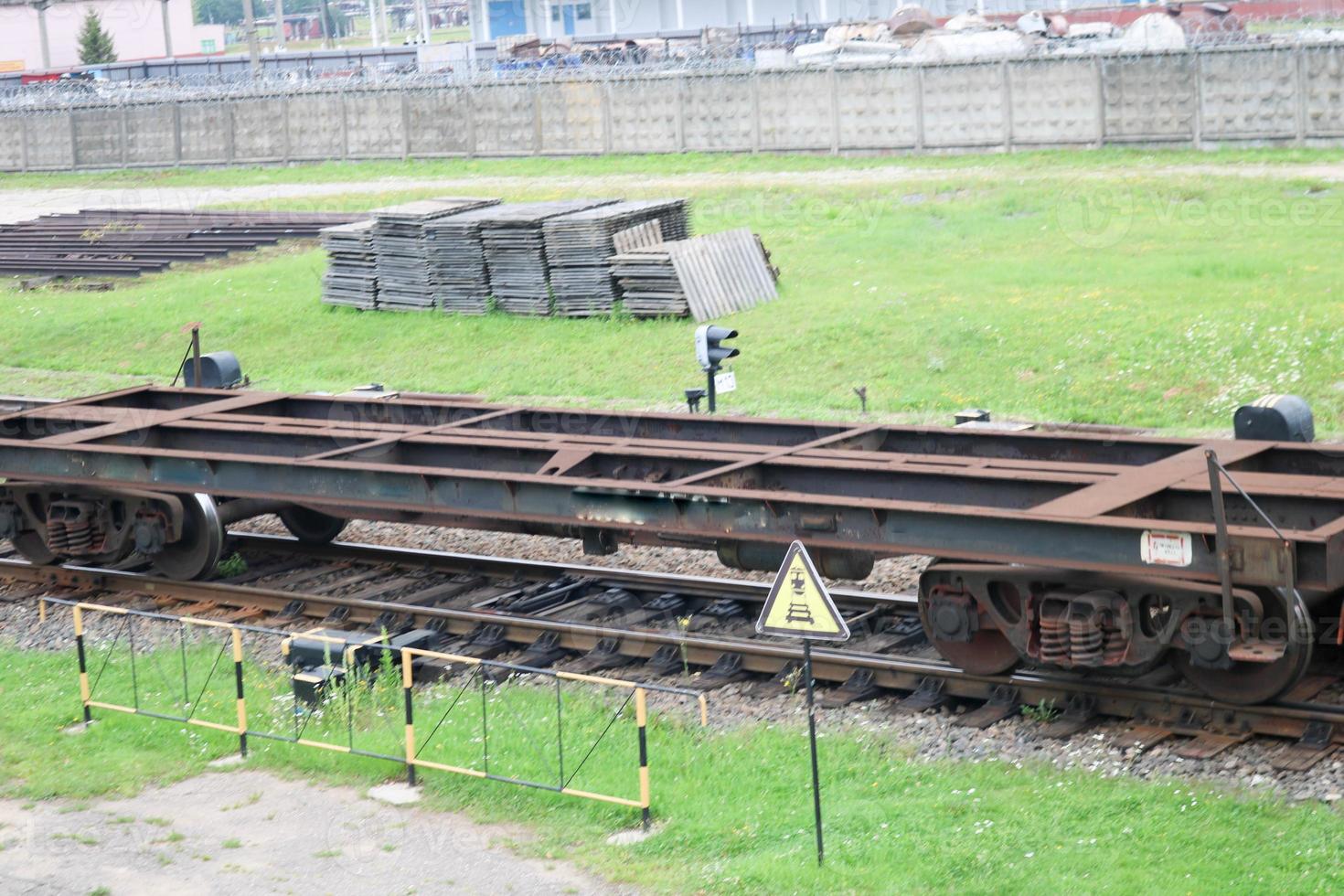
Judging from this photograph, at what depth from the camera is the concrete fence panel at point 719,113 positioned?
40062 mm

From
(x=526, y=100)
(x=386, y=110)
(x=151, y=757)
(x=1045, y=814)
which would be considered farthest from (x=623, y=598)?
(x=386, y=110)

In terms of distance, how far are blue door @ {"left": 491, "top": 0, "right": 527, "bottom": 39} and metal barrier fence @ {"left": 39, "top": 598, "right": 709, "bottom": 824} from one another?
94039 mm

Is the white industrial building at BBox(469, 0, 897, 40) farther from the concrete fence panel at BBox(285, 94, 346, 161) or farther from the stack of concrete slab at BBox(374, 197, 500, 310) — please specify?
the stack of concrete slab at BBox(374, 197, 500, 310)

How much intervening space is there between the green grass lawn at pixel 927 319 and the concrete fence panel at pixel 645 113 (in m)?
6.79

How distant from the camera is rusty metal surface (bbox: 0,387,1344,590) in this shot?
29.4 ft

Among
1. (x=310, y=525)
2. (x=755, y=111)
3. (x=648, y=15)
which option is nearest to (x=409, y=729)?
(x=310, y=525)

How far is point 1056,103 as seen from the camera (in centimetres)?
3516

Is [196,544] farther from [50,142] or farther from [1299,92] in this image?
[50,142]

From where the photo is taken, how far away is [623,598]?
482 inches

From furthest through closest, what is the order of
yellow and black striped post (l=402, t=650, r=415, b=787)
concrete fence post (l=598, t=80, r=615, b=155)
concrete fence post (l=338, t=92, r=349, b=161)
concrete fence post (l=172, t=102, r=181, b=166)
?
concrete fence post (l=172, t=102, r=181, b=166)
concrete fence post (l=338, t=92, r=349, b=161)
concrete fence post (l=598, t=80, r=615, b=155)
yellow and black striped post (l=402, t=650, r=415, b=787)

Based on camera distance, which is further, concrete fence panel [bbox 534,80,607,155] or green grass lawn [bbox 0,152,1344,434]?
concrete fence panel [bbox 534,80,607,155]

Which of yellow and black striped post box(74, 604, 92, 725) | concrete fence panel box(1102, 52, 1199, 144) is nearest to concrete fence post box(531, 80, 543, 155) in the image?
concrete fence panel box(1102, 52, 1199, 144)

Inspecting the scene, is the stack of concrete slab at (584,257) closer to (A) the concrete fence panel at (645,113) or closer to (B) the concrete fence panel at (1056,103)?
(B) the concrete fence panel at (1056,103)

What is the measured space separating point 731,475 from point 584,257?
1477cm
